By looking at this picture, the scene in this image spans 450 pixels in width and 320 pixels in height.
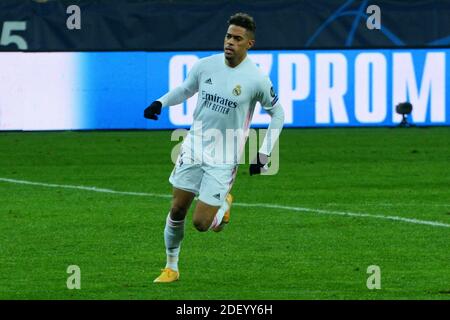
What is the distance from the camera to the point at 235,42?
11.8 metres

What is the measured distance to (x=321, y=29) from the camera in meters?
27.2

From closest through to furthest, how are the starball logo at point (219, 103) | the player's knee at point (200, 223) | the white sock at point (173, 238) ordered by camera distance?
the white sock at point (173, 238) → the starball logo at point (219, 103) → the player's knee at point (200, 223)

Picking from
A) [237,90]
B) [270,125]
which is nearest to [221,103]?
[237,90]

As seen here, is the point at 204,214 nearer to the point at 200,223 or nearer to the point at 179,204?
the point at 200,223

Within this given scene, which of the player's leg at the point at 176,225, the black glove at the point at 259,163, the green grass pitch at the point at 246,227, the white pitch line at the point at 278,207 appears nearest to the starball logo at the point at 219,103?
the black glove at the point at 259,163

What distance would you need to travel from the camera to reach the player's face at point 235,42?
1182 cm

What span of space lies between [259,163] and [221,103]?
56cm

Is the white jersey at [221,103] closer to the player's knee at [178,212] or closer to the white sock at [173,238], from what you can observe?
the player's knee at [178,212]

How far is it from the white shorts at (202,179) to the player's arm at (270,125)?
27cm

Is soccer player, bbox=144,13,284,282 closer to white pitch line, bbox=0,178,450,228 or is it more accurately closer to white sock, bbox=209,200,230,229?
white sock, bbox=209,200,230,229

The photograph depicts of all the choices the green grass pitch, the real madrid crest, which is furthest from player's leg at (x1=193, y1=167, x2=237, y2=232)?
the real madrid crest

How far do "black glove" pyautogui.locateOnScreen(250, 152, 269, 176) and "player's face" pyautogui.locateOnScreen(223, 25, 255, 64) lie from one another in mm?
803
